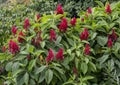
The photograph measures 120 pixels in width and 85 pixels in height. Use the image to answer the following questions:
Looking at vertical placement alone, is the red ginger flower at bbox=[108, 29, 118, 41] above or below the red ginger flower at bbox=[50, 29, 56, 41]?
below

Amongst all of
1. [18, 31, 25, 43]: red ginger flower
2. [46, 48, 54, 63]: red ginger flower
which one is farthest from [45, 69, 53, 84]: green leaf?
[18, 31, 25, 43]: red ginger flower

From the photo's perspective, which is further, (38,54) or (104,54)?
(104,54)

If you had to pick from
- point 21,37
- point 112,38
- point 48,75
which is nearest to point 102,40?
point 112,38

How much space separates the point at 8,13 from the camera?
25.0ft

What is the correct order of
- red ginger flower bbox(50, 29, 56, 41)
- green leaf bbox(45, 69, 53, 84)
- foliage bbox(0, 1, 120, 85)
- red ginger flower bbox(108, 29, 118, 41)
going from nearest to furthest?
1. green leaf bbox(45, 69, 53, 84)
2. foliage bbox(0, 1, 120, 85)
3. red ginger flower bbox(50, 29, 56, 41)
4. red ginger flower bbox(108, 29, 118, 41)

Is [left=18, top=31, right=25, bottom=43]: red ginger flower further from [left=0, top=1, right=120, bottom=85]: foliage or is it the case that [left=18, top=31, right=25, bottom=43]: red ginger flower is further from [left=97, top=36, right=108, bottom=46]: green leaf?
[left=97, top=36, right=108, bottom=46]: green leaf

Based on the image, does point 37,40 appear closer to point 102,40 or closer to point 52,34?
point 52,34

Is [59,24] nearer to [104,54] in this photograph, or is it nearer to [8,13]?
[104,54]

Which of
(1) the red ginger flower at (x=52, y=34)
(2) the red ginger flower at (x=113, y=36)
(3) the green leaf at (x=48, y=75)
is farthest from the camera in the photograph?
(2) the red ginger flower at (x=113, y=36)

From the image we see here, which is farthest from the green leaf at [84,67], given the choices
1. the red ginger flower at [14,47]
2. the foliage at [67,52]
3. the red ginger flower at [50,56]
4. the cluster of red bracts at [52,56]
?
the red ginger flower at [14,47]

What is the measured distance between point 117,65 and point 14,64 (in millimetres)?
1148

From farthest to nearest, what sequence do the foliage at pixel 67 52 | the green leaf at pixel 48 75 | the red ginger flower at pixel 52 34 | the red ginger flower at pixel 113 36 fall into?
1. the red ginger flower at pixel 113 36
2. the red ginger flower at pixel 52 34
3. the foliage at pixel 67 52
4. the green leaf at pixel 48 75

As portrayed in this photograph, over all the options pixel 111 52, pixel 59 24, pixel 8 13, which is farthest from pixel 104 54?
pixel 8 13

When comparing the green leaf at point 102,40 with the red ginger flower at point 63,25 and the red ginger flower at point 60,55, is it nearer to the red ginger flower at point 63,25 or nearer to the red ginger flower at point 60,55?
the red ginger flower at point 63,25
